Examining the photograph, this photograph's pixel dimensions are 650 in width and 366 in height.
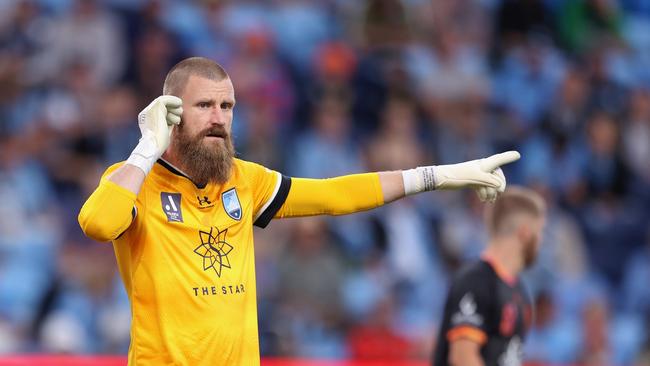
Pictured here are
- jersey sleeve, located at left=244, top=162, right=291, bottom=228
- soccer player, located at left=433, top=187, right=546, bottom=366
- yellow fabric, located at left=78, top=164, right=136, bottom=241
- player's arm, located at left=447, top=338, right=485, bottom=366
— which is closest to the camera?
yellow fabric, located at left=78, top=164, right=136, bottom=241

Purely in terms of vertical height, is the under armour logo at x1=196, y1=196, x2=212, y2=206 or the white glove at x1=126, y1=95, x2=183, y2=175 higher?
the white glove at x1=126, y1=95, x2=183, y2=175

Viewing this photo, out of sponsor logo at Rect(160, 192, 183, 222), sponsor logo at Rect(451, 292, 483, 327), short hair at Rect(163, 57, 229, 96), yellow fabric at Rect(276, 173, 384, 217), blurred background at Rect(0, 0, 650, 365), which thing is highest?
blurred background at Rect(0, 0, 650, 365)

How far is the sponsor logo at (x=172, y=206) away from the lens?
182 inches

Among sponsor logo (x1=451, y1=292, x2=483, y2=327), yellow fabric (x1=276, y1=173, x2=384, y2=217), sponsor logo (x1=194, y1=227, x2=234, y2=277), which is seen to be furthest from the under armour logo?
sponsor logo (x1=451, y1=292, x2=483, y2=327)

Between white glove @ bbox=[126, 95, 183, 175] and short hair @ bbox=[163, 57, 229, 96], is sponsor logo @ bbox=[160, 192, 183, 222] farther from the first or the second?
short hair @ bbox=[163, 57, 229, 96]

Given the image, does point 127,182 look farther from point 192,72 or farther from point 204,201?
point 192,72

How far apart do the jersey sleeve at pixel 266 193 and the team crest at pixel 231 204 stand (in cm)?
13

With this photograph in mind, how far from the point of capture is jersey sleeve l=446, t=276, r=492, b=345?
604 centimetres

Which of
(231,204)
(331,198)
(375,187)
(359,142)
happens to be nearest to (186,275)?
(231,204)

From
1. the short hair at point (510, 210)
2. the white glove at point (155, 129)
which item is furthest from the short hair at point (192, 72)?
the short hair at point (510, 210)

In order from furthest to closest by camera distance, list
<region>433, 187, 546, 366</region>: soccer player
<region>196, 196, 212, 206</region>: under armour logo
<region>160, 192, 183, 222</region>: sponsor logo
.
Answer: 1. <region>433, 187, 546, 366</region>: soccer player
2. <region>196, 196, 212, 206</region>: under armour logo
3. <region>160, 192, 183, 222</region>: sponsor logo

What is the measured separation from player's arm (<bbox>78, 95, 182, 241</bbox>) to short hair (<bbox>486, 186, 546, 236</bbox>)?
2448 millimetres

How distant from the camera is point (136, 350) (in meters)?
4.57

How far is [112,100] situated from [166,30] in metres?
1.07
